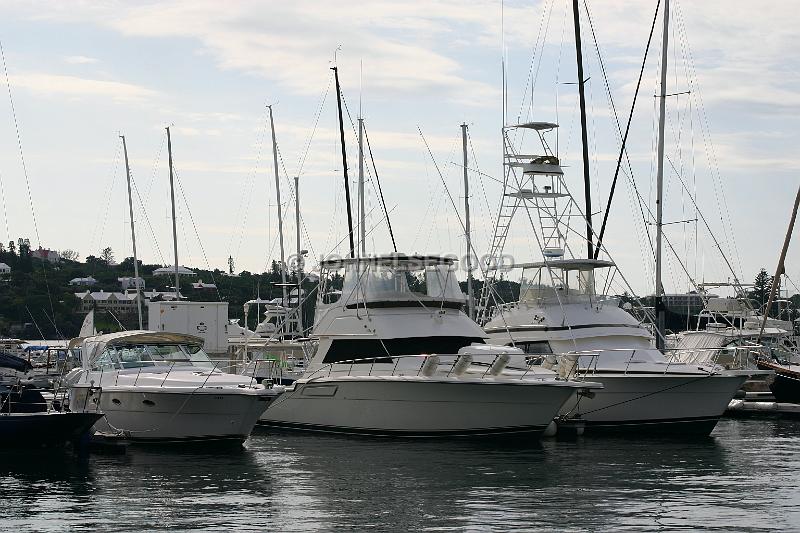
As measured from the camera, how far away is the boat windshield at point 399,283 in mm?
34594

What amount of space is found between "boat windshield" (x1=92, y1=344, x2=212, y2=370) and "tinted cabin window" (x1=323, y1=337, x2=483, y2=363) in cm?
393

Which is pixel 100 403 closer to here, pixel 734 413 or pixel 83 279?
pixel 734 413

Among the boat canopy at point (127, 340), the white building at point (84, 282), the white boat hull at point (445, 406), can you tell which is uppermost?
the white building at point (84, 282)

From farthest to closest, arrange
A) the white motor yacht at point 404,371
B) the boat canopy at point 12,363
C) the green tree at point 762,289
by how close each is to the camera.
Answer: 1. the green tree at point 762,289
2. the boat canopy at point 12,363
3. the white motor yacht at point 404,371

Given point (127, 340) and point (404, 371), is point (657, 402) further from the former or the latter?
point (127, 340)

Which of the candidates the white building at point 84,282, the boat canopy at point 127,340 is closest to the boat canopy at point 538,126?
the boat canopy at point 127,340

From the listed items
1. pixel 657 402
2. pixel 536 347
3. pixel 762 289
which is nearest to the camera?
pixel 657 402

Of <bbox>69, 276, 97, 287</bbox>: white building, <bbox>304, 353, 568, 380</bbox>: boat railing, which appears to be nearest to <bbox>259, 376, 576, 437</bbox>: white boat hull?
<bbox>304, 353, 568, 380</bbox>: boat railing

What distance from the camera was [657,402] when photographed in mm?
33625

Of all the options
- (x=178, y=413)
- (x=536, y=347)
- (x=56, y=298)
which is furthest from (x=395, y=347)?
(x=56, y=298)

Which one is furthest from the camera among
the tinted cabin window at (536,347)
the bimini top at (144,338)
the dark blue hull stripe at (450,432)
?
the tinted cabin window at (536,347)

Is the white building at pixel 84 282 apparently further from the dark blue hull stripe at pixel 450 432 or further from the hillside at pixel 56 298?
the dark blue hull stripe at pixel 450 432

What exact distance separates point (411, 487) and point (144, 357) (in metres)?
10.3

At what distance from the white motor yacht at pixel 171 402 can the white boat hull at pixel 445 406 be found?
11.2 feet
